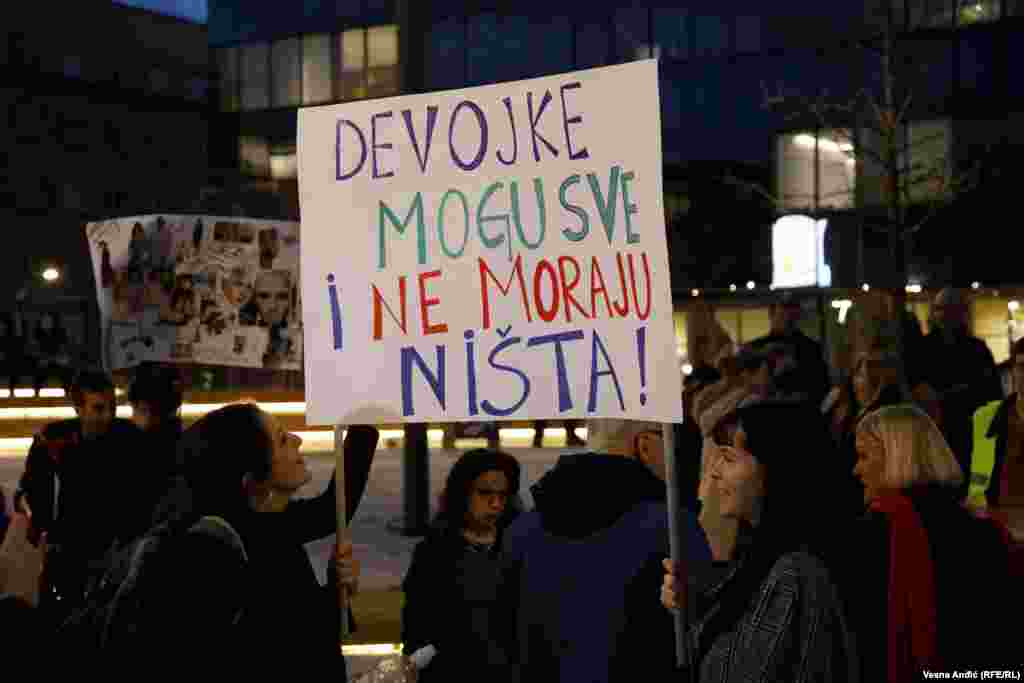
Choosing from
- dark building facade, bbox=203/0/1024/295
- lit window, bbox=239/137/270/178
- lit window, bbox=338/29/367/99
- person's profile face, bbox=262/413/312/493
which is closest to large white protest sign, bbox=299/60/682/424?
person's profile face, bbox=262/413/312/493

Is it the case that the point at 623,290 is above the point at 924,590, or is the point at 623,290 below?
above

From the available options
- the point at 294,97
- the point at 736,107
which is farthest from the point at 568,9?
the point at 294,97

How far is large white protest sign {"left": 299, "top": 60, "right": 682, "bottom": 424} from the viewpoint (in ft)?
13.7

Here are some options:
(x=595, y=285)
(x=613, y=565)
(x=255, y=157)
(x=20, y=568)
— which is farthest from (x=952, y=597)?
(x=255, y=157)

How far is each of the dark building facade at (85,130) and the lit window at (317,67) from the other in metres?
5.43

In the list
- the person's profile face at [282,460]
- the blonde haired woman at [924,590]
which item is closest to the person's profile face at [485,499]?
the person's profile face at [282,460]

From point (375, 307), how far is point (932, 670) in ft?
6.25

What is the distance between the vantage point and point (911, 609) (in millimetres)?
3883

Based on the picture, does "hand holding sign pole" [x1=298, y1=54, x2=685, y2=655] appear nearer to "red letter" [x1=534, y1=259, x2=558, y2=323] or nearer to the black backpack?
"red letter" [x1=534, y1=259, x2=558, y2=323]

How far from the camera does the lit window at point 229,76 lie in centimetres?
5219

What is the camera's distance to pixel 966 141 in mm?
36281

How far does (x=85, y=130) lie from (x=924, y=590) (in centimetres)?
5156

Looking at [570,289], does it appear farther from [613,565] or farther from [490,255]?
[613,565]

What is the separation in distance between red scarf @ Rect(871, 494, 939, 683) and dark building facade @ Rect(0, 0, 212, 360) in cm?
4298
